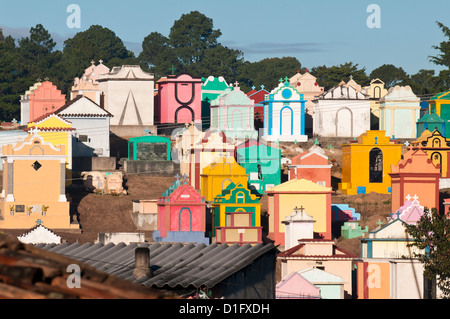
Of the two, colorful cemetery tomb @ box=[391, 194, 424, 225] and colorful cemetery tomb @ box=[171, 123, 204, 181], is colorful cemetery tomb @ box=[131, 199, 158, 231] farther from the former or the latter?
colorful cemetery tomb @ box=[391, 194, 424, 225]

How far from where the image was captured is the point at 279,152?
7144 centimetres

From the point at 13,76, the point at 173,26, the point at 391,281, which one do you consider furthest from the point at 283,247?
the point at 173,26

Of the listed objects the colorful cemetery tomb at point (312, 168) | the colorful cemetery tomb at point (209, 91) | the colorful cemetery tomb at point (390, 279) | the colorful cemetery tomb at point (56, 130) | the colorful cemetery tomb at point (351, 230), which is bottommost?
the colorful cemetery tomb at point (390, 279)

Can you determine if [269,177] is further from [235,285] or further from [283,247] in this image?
[235,285]

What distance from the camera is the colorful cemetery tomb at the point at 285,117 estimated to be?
3095 inches

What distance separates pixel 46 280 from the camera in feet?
23.1

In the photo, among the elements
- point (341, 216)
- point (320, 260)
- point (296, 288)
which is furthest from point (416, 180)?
point (296, 288)

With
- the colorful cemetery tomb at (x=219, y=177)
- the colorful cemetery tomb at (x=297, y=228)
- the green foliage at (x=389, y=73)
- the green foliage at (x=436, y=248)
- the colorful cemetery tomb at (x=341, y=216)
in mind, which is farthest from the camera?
the green foliage at (x=389, y=73)

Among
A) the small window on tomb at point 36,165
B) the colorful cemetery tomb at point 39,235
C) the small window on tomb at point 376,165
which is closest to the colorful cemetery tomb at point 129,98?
the small window on tomb at point 376,165

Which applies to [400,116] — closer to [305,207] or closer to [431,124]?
[431,124]

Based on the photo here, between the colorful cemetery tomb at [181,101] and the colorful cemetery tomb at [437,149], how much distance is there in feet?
59.4

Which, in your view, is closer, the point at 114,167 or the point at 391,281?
the point at 391,281

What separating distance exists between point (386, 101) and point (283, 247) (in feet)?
84.3

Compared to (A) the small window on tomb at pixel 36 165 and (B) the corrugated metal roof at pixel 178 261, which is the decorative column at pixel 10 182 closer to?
(A) the small window on tomb at pixel 36 165
